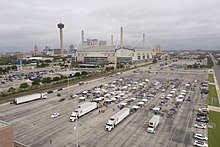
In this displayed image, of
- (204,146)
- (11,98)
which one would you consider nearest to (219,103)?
(204,146)

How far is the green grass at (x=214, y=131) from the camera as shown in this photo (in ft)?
64.2

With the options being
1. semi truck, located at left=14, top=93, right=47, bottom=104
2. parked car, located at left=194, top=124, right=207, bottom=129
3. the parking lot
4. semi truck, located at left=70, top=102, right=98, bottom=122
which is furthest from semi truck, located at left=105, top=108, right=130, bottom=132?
semi truck, located at left=14, top=93, right=47, bottom=104

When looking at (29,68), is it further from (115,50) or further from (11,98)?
(11,98)

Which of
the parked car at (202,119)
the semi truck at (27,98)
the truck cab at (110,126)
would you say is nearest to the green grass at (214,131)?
the parked car at (202,119)

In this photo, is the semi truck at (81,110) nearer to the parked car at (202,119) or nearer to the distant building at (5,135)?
the distant building at (5,135)

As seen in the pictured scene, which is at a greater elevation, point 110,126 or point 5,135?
point 5,135

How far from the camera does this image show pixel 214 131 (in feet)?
72.7

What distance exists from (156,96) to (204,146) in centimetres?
2059

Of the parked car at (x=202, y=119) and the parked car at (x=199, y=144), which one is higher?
the parked car at (x=202, y=119)

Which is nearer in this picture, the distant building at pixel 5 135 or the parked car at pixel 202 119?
the distant building at pixel 5 135

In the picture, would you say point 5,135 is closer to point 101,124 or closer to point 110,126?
point 110,126

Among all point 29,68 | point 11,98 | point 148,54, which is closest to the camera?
point 11,98

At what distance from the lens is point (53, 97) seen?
3822 cm

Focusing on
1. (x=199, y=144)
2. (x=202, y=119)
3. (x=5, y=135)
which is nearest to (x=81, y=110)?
(x=5, y=135)
